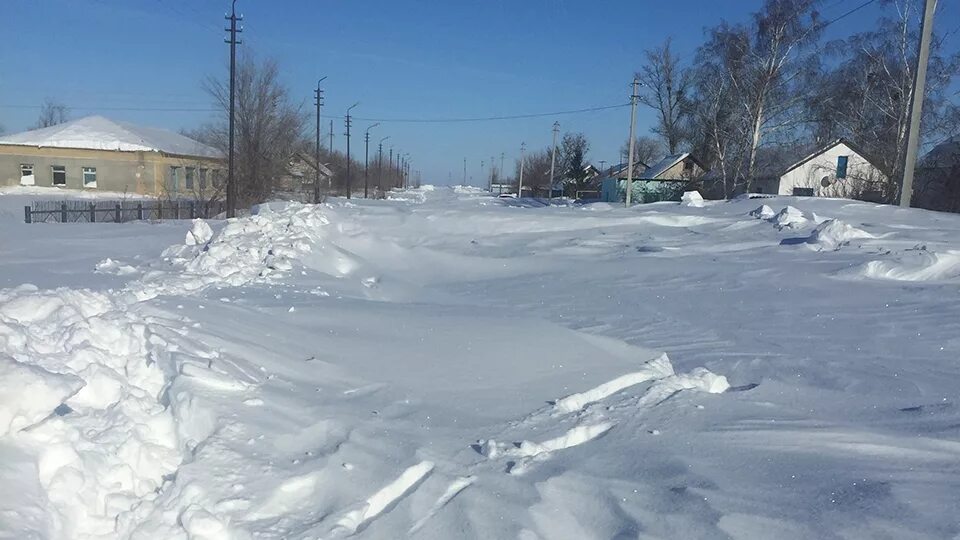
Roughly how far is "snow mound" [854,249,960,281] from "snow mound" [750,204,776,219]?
5144 mm

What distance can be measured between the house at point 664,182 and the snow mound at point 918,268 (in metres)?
36.9

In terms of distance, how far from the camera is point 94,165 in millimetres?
46219

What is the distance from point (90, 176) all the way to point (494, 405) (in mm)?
49377

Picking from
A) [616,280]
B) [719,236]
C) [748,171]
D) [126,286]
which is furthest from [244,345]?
[748,171]

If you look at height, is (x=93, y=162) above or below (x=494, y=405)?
above

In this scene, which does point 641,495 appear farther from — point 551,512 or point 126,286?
point 126,286

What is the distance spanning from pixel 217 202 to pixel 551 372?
1283 inches

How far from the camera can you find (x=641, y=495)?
12.6 feet

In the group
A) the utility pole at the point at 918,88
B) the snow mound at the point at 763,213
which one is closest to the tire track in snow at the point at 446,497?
the snow mound at the point at 763,213

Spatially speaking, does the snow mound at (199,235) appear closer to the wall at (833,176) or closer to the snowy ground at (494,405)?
the snowy ground at (494,405)

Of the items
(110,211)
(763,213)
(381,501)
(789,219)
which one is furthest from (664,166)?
(381,501)

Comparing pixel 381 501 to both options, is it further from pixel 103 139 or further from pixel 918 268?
pixel 103 139

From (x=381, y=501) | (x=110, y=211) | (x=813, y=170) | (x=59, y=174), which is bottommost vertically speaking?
(x=381, y=501)

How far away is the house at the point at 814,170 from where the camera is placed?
39406mm
